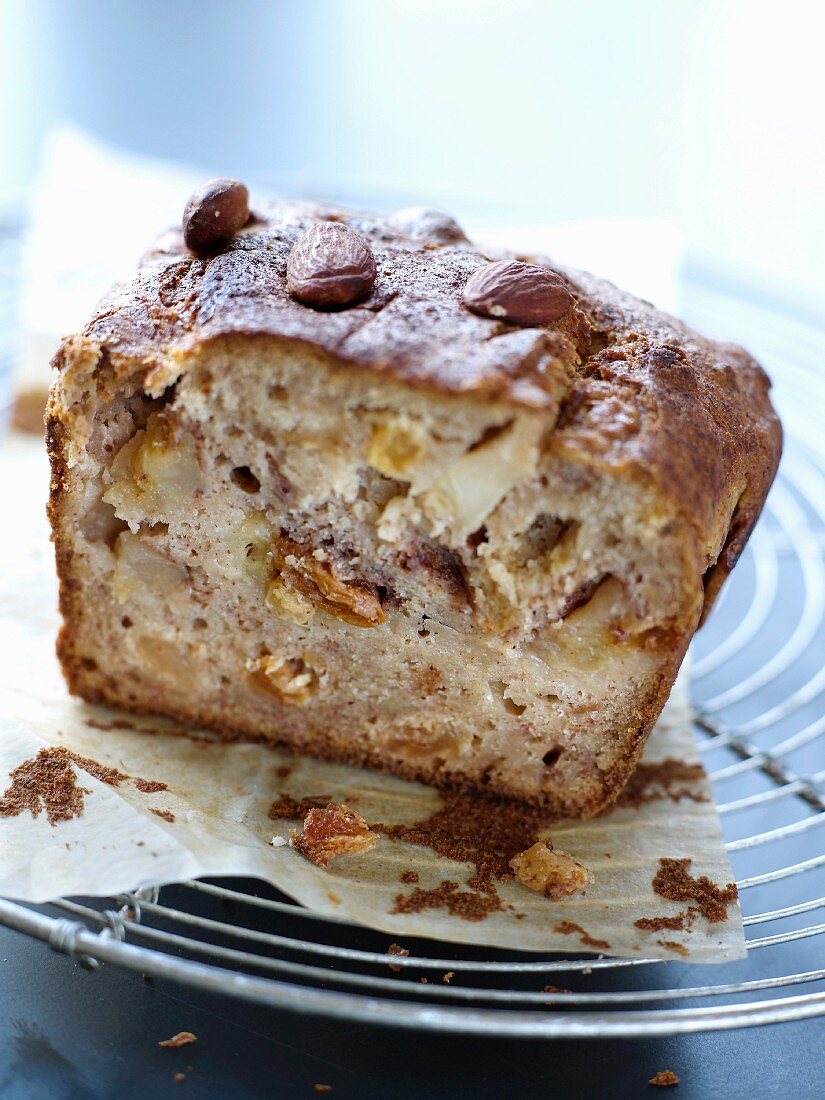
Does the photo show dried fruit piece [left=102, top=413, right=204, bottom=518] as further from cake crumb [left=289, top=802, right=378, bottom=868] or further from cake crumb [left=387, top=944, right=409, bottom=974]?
cake crumb [left=387, top=944, right=409, bottom=974]

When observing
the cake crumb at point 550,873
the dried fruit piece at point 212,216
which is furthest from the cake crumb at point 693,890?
the dried fruit piece at point 212,216

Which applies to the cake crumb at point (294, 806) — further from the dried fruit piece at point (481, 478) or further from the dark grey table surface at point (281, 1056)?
the dried fruit piece at point (481, 478)

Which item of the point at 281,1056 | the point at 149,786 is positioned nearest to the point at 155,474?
the point at 149,786

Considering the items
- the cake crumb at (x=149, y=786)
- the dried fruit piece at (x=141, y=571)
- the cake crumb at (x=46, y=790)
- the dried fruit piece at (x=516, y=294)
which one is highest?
the dried fruit piece at (x=516, y=294)

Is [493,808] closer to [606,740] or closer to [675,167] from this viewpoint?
[606,740]

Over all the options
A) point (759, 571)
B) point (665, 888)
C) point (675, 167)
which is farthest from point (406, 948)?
point (675, 167)

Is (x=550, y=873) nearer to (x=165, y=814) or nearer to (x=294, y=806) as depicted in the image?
(x=294, y=806)

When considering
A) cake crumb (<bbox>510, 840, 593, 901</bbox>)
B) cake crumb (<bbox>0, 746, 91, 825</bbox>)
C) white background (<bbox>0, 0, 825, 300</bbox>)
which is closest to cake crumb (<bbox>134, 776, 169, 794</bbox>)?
cake crumb (<bbox>0, 746, 91, 825</bbox>)
